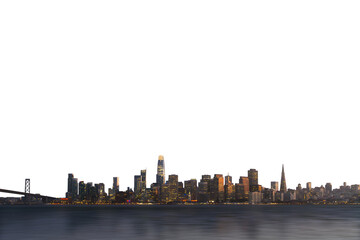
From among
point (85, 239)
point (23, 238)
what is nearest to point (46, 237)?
point (23, 238)

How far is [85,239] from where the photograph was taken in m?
70.0

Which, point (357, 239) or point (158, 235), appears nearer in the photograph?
point (357, 239)

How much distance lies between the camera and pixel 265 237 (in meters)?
73.9

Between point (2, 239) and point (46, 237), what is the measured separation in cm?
681

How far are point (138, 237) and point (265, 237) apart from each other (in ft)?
Result: 68.1

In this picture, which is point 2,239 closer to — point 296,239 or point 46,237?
point 46,237

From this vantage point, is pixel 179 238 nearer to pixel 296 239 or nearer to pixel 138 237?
pixel 138 237

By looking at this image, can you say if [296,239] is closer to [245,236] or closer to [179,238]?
[245,236]

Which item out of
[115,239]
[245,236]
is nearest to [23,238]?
[115,239]

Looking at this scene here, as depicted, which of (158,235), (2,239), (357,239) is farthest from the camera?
(158,235)

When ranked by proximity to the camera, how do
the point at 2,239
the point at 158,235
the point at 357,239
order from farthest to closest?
the point at 158,235
the point at 2,239
the point at 357,239

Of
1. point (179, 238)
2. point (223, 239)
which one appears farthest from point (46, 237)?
point (223, 239)

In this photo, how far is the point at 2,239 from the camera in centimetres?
7231

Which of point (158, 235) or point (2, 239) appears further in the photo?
point (158, 235)
